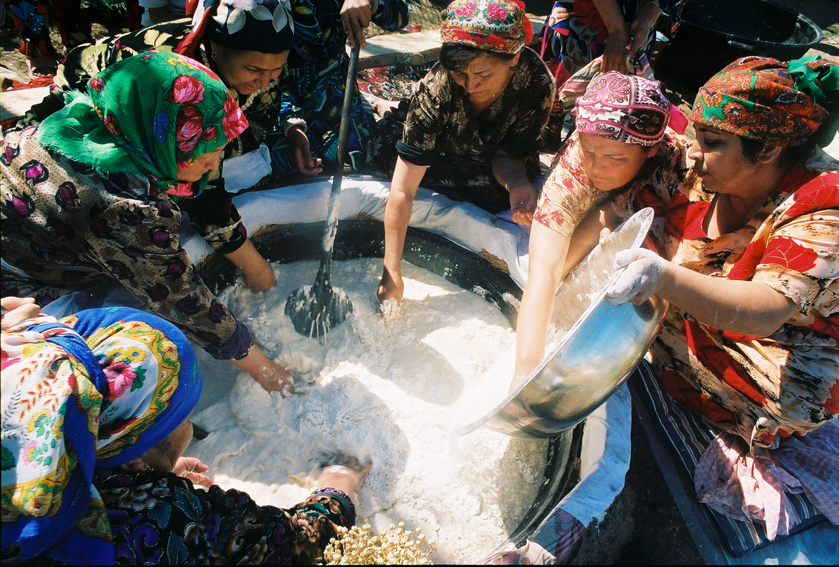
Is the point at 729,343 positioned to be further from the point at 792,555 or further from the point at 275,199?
the point at 275,199

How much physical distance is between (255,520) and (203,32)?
164 centimetres

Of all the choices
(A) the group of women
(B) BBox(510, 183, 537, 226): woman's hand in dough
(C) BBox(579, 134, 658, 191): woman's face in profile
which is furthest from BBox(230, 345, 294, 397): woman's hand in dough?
(C) BBox(579, 134, 658, 191): woman's face in profile

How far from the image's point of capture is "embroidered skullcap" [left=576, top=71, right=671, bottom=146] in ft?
5.34

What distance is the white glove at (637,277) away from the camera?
4.02 feet

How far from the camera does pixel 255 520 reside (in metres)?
1.27

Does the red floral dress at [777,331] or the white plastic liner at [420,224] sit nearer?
the red floral dress at [777,331]

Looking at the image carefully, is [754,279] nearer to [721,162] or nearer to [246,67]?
[721,162]

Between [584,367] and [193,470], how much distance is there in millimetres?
1294

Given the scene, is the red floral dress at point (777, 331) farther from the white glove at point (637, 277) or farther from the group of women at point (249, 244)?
the white glove at point (637, 277)

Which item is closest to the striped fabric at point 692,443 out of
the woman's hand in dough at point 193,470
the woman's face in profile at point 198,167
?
the woman's hand in dough at point 193,470

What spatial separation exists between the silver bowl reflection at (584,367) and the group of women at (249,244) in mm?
80

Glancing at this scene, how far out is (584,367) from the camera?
51.6 inches

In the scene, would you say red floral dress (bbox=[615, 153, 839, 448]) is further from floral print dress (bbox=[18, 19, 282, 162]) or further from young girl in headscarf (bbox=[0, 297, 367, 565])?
floral print dress (bbox=[18, 19, 282, 162])

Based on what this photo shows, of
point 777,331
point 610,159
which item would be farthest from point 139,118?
point 777,331
